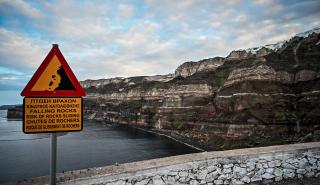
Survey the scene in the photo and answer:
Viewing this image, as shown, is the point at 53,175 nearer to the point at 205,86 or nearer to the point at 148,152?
the point at 148,152

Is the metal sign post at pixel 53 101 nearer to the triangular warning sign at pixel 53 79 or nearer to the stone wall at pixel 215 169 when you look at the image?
the triangular warning sign at pixel 53 79

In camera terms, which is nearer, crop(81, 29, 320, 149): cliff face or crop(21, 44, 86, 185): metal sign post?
crop(21, 44, 86, 185): metal sign post

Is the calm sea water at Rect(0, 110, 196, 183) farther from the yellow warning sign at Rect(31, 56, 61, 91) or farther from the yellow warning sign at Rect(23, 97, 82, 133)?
the yellow warning sign at Rect(31, 56, 61, 91)

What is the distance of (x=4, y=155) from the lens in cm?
4278

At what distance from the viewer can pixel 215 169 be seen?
516cm

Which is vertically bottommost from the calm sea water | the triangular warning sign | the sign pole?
the calm sea water

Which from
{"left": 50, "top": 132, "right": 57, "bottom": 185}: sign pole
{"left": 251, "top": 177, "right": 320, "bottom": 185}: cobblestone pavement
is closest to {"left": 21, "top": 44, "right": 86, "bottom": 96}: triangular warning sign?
{"left": 50, "top": 132, "right": 57, "bottom": 185}: sign pole

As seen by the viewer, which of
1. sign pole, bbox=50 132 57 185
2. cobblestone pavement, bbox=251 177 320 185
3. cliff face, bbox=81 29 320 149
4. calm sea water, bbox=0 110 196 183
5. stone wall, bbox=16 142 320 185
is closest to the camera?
sign pole, bbox=50 132 57 185

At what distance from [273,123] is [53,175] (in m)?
45.1

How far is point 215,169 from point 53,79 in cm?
382

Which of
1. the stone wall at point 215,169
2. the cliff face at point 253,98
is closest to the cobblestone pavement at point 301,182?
the stone wall at point 215,169

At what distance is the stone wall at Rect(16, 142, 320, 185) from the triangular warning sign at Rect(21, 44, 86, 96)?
5.78ft

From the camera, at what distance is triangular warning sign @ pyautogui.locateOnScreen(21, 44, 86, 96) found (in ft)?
10.6

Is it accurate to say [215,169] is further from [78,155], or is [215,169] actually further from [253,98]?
[253,98]
